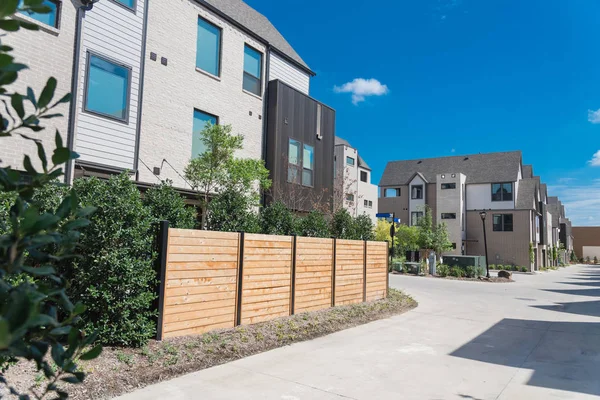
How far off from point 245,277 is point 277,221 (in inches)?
111

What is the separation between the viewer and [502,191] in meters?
41.2

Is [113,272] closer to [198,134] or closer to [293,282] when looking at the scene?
[293,282]

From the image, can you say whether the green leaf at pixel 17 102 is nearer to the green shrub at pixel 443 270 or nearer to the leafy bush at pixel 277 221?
the leafy bush at pixel 277 221

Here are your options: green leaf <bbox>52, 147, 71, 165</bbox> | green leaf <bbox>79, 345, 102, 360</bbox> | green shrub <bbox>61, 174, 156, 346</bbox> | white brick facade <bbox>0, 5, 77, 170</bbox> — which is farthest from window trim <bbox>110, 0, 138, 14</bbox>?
green leaf <bbox>79, 345, 102, 360</bbox>

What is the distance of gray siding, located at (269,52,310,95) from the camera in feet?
48.5

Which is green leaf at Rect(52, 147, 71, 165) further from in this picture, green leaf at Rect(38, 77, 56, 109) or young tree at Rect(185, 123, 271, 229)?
young tree at Rect(185, 123, 271, 229)

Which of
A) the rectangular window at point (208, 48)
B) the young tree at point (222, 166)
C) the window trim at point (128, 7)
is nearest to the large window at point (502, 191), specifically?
the rectangular window at point (208, 48)

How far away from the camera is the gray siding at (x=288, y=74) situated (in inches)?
582

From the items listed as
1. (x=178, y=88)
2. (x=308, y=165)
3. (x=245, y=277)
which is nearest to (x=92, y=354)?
(x=245, y=277)

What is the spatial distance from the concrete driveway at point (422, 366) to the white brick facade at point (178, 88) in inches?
249

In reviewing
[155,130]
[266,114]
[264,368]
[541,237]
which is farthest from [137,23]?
[541,237]

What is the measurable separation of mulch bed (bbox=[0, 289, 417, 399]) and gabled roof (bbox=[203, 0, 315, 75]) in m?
9.50

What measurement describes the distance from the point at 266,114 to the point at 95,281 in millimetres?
9808

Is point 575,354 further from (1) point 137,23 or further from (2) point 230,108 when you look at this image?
(1) point 137,23
